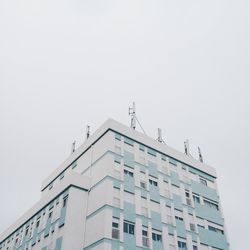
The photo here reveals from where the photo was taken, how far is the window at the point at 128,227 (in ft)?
104

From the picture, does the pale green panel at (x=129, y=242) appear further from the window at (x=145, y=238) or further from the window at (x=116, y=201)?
the window at (x=116, y=201)

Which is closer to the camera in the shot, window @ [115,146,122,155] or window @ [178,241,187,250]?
window @ [178,241,187,250]

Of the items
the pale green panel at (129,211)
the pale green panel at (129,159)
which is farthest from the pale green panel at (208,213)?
the pale green panel at (129,159)

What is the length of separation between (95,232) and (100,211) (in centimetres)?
216

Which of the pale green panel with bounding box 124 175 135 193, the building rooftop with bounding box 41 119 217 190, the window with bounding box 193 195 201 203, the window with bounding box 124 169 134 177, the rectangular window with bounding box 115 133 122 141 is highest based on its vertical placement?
the building rooftop with bounding box 41 119 217 190

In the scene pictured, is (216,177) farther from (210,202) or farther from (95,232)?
(95,232)

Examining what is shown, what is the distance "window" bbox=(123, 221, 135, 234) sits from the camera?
31.7 m

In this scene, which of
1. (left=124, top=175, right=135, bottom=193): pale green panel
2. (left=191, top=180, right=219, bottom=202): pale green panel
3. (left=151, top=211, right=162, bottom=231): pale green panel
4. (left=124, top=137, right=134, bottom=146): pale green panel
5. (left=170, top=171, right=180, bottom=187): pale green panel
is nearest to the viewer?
(left=151, top=211, right=162, bottom=231): pale green panel

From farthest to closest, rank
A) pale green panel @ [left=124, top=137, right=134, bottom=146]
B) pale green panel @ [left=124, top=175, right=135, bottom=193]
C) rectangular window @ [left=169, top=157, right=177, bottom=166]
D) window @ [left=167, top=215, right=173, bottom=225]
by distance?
rectangular window @ [left=169, top=157, right=177, bottom=166], pale green panel @ [left=124, top=137, right=134, bottom=146], window @ [left=167, top=215, right=173, bottom=225], pale green panel @ [left=124, top=175, right=135, bottom=193]

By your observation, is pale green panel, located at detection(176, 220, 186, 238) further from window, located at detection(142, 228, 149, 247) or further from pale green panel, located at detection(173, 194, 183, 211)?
window, located at detection(142, 228, 149, 247)

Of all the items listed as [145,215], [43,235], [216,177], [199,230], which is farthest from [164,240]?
[216,177]

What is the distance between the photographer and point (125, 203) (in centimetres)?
3356

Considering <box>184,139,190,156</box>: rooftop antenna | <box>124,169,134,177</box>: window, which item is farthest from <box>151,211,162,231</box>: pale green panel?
<box>184,139,190,156</box>: rooftop antenna

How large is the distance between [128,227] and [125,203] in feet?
8.57
